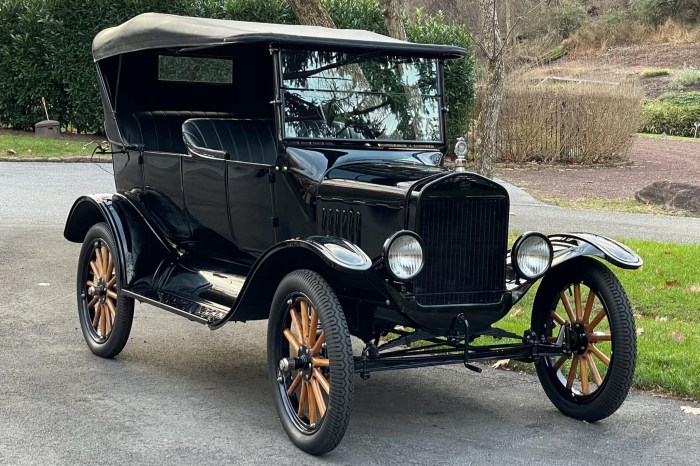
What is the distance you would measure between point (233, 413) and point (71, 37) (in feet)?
45.6

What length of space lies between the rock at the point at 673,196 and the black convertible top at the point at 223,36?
30.0 ft

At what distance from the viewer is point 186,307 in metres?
5.58

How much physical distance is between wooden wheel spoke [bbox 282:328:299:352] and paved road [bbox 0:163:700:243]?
6939mm

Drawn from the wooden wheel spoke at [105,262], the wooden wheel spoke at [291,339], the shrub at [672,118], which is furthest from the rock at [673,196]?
the shrub at [672,118]

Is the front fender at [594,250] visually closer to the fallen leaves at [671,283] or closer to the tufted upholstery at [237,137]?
the tufted upholstery at [237,137]

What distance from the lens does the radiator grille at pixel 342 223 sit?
5.00 m

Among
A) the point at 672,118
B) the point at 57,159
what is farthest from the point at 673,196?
the point at 672,118

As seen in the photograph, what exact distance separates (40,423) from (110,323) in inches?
57.0

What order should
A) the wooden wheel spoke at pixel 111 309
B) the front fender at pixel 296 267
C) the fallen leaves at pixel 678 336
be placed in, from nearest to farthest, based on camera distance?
the front fender at pixel 296 267, the wooden wheel spoke at pixel 111 309, the fallen leaves at pixel 678 336

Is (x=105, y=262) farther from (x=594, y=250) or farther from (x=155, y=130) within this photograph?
(x=594, y=250)

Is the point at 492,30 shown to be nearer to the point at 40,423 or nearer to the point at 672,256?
the point at 672,256

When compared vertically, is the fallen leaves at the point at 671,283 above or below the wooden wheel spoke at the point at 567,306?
below

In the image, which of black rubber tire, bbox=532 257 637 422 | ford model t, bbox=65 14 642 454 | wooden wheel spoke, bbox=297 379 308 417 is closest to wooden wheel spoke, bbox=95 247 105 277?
ford model t, bbox=65 14 642 454

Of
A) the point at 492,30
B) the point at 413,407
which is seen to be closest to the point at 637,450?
the point at 413,407
